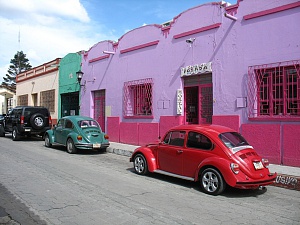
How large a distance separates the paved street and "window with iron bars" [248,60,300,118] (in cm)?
294

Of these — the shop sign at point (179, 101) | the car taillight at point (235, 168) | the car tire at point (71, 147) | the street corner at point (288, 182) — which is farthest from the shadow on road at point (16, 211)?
the shop sign at point (179, 101)

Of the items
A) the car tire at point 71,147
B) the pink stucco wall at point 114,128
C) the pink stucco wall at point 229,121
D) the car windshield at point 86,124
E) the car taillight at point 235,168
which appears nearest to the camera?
the car taillight at point 235,168

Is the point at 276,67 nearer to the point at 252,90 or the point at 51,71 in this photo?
the point at 252,90

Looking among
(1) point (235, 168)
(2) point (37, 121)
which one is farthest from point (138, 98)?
(1) point (235, 168)

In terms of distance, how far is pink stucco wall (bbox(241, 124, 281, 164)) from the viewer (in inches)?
357

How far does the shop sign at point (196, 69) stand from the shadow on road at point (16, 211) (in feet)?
25.5

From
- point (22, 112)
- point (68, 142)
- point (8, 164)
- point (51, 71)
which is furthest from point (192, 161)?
point (51, 71)

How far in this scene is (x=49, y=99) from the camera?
77.7 ft

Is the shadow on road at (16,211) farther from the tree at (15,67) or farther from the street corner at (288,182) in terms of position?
the tree at (15,67)

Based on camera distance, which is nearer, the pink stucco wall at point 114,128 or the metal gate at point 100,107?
the pink stucco wall at point 114,128

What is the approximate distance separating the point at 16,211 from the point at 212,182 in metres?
3.86

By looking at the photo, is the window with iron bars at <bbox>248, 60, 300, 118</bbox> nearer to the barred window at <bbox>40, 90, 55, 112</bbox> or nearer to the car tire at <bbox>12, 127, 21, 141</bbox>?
the car tire at <bbox>12, 127, 21, 141</bbox>

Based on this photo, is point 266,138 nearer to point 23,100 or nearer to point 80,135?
point 80,135

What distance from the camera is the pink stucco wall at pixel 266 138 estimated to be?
357 inches
